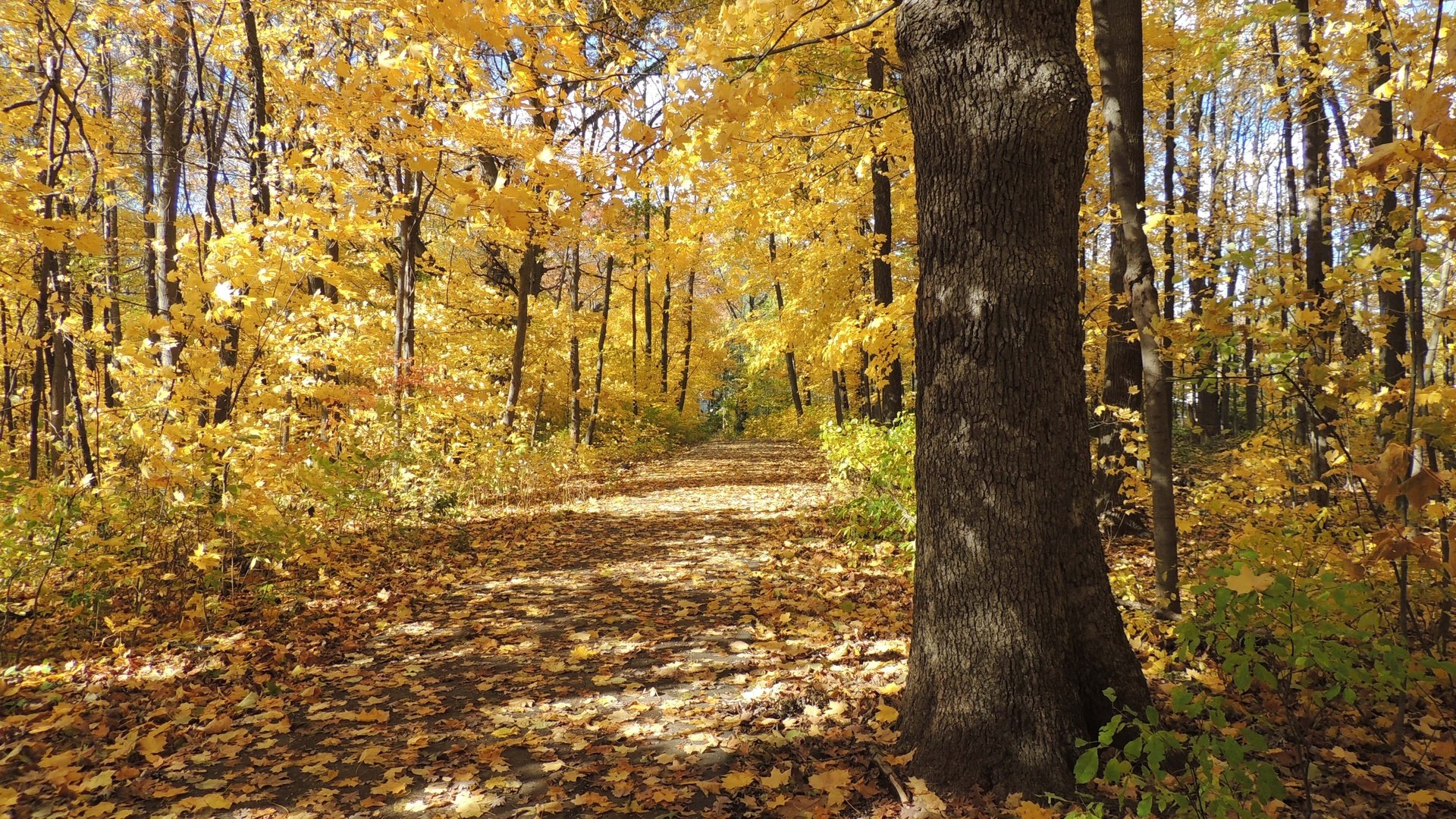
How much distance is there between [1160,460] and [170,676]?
587cm

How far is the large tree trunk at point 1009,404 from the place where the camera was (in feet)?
8.00

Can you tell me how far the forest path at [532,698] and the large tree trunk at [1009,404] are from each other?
0.63m

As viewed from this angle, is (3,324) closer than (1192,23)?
Yes

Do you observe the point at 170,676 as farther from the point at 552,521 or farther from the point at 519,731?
the point at 552,521

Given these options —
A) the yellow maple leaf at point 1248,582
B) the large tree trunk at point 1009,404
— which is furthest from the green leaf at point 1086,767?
the yellow maple leaf at point 1248,582

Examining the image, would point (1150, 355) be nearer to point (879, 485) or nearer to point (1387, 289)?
point (1387, 289)

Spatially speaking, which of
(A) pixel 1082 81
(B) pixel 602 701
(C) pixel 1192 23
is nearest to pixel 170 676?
(B) pixel 602 701

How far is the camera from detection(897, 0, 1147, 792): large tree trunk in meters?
2.44

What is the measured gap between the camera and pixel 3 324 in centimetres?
683

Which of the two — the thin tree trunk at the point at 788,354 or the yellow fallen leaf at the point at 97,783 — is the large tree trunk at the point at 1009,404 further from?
the thin tree trunk at the point at 788,354

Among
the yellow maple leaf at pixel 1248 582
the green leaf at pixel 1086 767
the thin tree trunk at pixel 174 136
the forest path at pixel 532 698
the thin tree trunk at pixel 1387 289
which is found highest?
the thin tree trunk at pixel 174 136

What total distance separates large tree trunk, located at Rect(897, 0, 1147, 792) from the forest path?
0.63m

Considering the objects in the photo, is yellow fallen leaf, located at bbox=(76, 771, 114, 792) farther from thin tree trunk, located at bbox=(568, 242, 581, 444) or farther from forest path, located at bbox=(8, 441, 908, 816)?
thin tree trunk, located at bbox=(568, 242, 581, 444)

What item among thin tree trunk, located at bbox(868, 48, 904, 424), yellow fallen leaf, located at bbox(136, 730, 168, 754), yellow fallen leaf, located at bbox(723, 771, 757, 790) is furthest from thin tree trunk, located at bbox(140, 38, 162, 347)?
thin tree trunk, located at bbox(868, 48, 904, 424)
